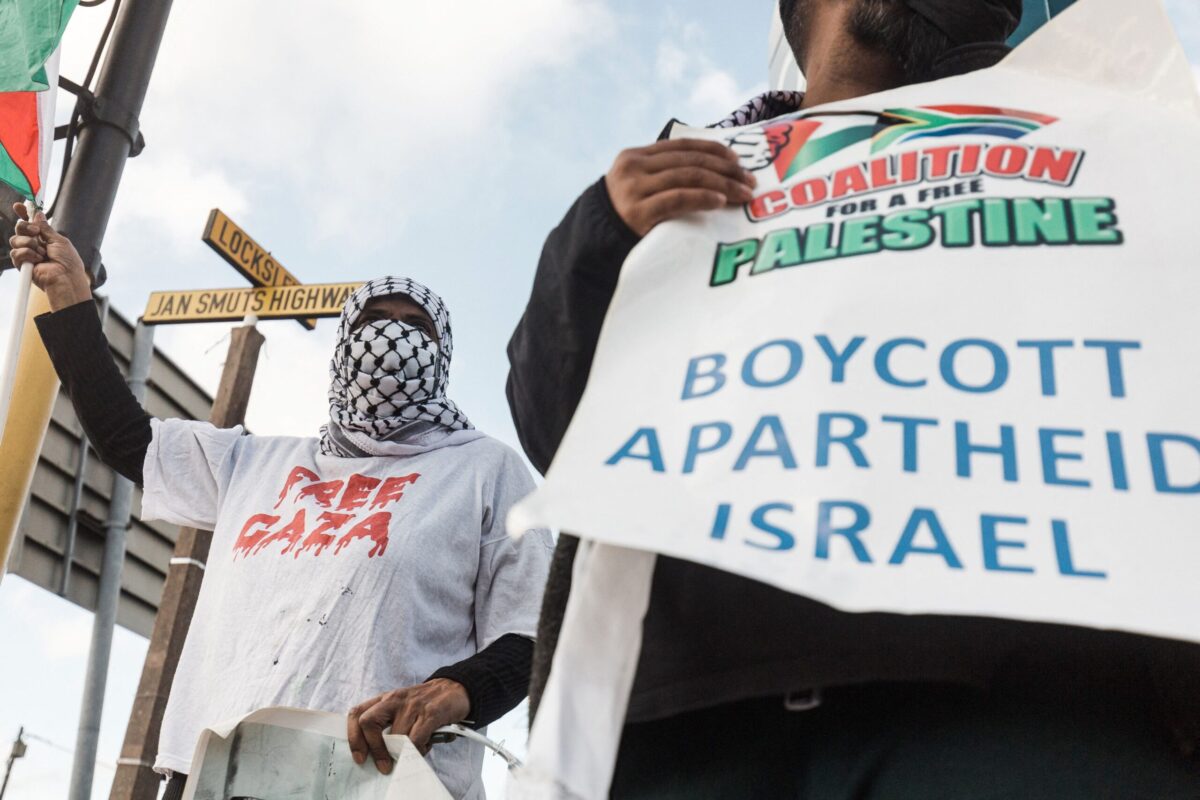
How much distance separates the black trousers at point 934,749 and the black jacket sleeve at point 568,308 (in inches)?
13.7

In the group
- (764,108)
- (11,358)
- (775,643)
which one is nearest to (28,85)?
(11,358)

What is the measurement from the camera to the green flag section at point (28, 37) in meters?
2.72

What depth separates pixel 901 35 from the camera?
4.50ft

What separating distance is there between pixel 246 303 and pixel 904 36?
516 cm

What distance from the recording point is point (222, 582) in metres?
2.34

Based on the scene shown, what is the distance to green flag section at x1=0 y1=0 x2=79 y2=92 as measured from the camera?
107 inches

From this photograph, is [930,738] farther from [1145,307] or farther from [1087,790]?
[1145,307]

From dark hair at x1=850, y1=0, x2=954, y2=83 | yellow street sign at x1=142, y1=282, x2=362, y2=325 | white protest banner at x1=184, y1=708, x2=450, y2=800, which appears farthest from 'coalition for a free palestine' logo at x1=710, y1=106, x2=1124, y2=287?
yellow street sign at x1=142, y1=282, x2=362, y2=325

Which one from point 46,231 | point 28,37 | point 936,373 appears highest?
point 28,37

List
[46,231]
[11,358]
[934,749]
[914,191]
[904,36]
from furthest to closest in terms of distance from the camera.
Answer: [46,231] < [11,358] < [904,36] < [914,191] < [934,749]

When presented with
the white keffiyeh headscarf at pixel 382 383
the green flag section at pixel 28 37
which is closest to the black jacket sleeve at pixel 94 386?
the white keffiyeh headscarf at pixel 382 383

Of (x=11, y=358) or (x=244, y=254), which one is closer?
(x=11, y=358)

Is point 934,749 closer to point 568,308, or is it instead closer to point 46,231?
point 568,308

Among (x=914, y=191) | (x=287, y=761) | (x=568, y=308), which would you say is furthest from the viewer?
(x=287, y=761)
